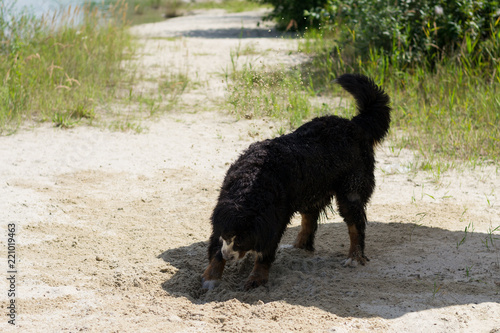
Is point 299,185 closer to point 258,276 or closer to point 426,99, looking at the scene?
point 258,276

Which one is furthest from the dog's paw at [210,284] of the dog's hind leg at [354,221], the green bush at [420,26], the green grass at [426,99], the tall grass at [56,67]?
the green bush at [420,26]

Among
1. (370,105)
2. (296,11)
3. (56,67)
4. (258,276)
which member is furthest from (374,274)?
(296,11)

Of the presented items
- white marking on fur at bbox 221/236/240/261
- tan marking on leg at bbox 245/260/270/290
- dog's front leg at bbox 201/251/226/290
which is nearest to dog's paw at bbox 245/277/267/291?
tan marking on leg at bbox 245/260/270/290

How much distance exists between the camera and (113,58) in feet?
35.2

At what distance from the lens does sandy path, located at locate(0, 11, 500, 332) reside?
3713 millimetres

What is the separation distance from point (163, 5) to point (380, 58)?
18.9 metres

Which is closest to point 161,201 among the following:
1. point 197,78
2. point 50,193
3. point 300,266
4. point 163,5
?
point 50,193

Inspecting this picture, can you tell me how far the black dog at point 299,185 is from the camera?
12.7 feet

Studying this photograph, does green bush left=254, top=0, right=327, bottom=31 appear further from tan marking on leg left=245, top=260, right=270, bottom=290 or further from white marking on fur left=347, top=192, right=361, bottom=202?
tan marking on leg left=245, top=260, right=270, bottom=290

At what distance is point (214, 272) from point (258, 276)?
347mm

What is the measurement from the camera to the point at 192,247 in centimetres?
505

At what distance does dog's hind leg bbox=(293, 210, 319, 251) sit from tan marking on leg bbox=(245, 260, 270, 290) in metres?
0.81

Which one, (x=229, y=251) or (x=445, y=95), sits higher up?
(x=445, y=95)

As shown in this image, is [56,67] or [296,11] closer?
[56,67]
